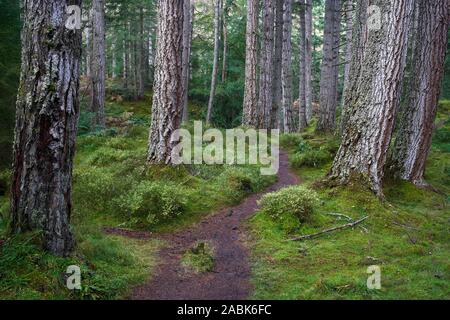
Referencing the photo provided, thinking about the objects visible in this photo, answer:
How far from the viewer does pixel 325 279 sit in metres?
4.94

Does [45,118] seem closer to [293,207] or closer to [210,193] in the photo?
[293,207]

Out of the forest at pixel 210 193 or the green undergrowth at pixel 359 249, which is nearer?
the forest at pixel 210 193

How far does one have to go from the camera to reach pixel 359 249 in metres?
5.96

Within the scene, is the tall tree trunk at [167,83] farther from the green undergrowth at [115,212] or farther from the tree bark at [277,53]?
the tree bark at [277,53]

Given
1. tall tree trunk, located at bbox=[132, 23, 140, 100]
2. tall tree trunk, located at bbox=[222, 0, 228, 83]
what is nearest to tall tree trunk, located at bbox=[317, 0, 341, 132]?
tall tree trunk, located at bbox=[222, 0, 228, 83]

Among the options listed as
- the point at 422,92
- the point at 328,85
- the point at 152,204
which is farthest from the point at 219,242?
the point at 328,85

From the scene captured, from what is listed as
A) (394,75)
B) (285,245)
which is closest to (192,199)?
(285,245)

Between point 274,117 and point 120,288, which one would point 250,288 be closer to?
point 120,288

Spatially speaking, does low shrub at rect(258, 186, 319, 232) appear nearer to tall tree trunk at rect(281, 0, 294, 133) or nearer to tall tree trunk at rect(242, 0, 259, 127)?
tall tree trunk at rect(242, 0, 259, 127)

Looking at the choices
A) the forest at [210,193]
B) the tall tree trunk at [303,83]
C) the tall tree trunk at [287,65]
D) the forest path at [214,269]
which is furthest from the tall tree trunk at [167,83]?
the tall tree trunk at [303,83]

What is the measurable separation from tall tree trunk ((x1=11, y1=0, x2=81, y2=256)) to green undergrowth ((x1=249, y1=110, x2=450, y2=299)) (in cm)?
290

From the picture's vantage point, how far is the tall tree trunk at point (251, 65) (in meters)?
17.0

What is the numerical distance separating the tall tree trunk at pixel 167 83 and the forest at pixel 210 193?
3 centimetres
